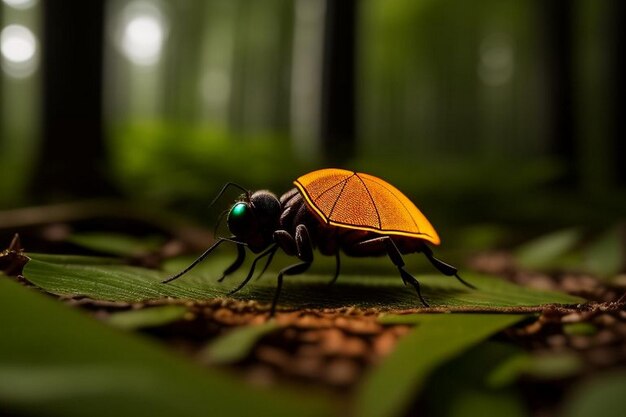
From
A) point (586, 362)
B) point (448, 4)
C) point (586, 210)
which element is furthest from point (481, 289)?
point (448, 4)

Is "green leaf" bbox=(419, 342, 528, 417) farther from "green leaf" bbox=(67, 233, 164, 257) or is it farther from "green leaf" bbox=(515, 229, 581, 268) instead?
"green leaf" bbox=(515, 229, 581, 268)

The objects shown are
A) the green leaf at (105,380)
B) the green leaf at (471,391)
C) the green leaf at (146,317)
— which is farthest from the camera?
the green leaf at (146,317)

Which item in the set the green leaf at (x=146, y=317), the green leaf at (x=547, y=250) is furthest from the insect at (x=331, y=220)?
the green leaf at (x=547, y=250)

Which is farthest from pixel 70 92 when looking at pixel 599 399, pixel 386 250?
pixel 599 399

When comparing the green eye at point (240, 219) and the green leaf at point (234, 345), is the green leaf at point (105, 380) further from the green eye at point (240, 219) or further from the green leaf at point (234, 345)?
the green eye at point (240, 219)

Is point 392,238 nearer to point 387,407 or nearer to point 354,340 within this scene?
point 354,340

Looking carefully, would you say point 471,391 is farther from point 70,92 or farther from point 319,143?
point 319,143
